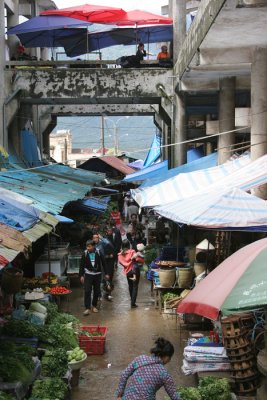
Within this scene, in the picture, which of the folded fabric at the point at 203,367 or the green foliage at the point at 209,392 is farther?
the folded fabric at the point at 203,367

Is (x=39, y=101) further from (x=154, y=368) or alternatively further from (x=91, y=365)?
(x=154, y=368)

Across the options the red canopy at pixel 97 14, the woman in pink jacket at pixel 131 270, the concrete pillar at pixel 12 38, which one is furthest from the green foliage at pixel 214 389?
the concrete pillar at pixel 12 38

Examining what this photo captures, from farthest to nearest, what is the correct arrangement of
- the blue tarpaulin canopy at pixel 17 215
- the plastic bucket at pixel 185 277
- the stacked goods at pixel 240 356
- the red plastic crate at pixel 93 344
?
the plastic bucket at pixel 185 277 < the red plastic crate at pixel 93 344 < the blue tarpaulin canopy at pixel 17 215 < the stacked goods at pixel 240 356

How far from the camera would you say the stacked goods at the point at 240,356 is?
739 cm

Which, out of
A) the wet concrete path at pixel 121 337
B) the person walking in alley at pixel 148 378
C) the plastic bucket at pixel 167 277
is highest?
the person walking in alley at pixel 148 378

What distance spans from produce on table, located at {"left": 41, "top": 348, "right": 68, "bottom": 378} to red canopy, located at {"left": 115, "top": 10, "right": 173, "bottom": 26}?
15.0 metres

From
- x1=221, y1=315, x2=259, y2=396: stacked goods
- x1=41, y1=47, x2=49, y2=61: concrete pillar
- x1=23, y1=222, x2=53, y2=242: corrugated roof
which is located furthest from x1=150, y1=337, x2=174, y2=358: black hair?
x1=41, y1=47, x2=49, y2=61: concrete pillar

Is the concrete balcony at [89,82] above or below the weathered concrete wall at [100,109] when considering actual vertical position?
above

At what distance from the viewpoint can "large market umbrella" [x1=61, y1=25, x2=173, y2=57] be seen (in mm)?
23109

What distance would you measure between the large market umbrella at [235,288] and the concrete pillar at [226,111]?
10.6 metres

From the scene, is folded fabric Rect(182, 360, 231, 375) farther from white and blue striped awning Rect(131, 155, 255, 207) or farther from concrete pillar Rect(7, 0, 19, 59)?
concrete pillar Rect(7, 0, 19, 59)

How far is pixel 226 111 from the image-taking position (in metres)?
16.2

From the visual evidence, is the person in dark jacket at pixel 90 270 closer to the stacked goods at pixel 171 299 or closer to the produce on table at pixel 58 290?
the produce on table at pixel 58 290

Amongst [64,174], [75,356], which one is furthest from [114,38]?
[75,356]
